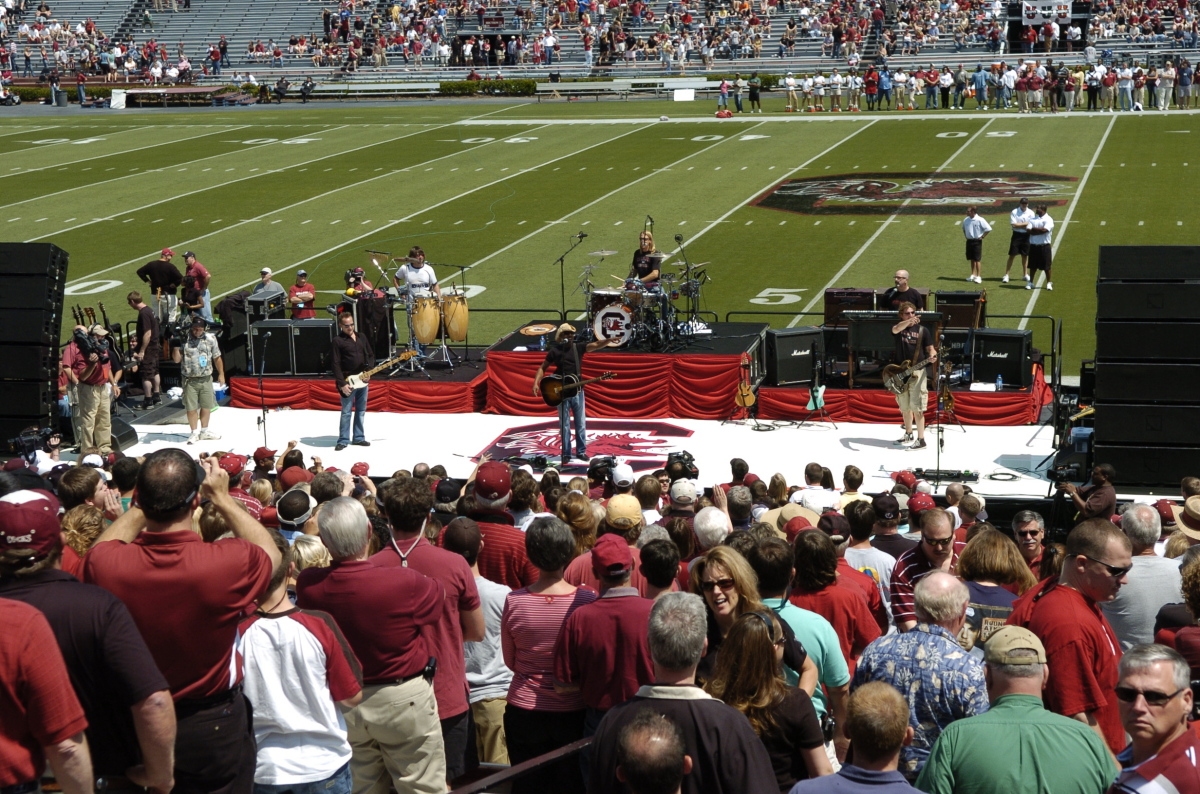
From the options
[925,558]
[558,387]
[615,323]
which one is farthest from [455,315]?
[925,558]

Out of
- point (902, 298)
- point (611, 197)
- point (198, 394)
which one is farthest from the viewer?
point (611, 197)

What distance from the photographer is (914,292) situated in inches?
771

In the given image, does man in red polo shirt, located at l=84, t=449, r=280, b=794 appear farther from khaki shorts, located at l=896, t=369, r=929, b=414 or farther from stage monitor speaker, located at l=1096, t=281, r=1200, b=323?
khaki shorts, located at l=896, t=369, r=929, b=414

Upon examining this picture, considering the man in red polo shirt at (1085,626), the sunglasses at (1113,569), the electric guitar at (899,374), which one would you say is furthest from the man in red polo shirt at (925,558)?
the electric guitar at (899,374)

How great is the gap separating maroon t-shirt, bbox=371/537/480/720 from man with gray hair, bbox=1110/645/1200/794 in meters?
2.98

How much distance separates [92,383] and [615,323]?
683 cm

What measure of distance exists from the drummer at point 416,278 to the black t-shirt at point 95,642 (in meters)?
16.3

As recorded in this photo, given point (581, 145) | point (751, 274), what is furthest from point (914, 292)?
point (581, 145)

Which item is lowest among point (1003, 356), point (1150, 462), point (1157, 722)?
point (1150, 462)

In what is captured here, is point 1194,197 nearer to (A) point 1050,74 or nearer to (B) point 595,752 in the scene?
(A) point 1050,74

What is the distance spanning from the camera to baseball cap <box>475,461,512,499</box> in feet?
26.6

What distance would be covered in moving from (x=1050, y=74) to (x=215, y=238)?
97.6 ft

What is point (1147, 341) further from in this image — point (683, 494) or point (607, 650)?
point (607, 650)

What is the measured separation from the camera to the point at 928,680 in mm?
5766
